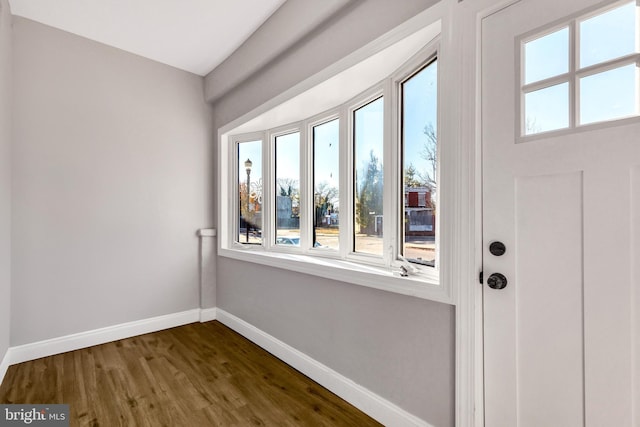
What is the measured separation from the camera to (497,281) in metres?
1.25

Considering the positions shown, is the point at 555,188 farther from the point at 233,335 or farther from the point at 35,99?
the point at 35,99

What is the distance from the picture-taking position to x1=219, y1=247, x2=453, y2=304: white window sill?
1466 mm

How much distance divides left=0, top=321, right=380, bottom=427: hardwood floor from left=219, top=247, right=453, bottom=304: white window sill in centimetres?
76

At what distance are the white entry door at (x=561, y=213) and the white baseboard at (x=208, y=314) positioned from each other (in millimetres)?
2920

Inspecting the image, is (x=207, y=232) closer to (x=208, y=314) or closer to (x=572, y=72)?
(x=208, y=314)

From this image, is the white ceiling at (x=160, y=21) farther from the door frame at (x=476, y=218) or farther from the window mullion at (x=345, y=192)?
the door frame at (x=476, y=218)

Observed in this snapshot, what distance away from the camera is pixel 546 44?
3.80 feet

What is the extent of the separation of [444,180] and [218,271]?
2811mm

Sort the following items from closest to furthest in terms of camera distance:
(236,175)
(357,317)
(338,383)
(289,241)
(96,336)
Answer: (357,317) < (338,383) < (96,336) < (289,241) < (236,175)

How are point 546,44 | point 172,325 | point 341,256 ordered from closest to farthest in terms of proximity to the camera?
point 546,44, point 341,256, point 172,325

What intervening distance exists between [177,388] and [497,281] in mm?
2079

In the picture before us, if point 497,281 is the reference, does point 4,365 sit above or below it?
below

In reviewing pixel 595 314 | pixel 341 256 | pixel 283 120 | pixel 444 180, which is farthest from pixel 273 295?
pixel 595 314

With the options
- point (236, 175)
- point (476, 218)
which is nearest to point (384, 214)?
point (476, 218)
